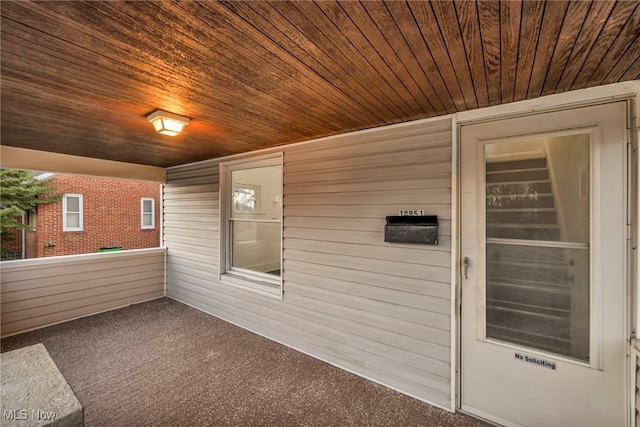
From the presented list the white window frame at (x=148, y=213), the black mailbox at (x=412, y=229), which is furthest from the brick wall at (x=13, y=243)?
the black mailbox at (x=412, y=229)

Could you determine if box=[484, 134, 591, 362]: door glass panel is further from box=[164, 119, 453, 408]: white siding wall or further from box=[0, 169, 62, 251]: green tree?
box=[0, 169, 62, 251]: green tree

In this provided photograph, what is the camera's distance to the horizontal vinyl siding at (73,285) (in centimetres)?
347

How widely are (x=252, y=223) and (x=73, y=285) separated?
9.53 feet

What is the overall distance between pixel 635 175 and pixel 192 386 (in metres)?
3.67

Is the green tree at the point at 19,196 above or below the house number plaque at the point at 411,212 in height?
above

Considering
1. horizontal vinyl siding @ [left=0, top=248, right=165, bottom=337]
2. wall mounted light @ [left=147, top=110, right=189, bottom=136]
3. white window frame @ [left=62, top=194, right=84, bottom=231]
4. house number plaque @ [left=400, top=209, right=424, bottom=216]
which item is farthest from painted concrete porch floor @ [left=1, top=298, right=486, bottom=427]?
white window frame @ [left=62, top=194, right=84, bottom=231]

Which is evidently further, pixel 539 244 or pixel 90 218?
pixel 90 218

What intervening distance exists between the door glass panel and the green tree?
31.1 ft

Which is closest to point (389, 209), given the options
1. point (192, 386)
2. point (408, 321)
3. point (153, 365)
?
point (408, 321)

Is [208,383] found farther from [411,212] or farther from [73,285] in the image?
[73,285]

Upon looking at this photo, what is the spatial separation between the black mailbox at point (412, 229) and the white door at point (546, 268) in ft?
0.78

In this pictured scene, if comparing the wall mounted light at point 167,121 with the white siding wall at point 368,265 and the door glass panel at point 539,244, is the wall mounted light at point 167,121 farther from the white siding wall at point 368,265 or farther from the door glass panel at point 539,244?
the door glass panel at point 539,244

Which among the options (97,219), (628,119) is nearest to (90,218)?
(97,219)

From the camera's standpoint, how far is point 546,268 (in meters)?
1.86
